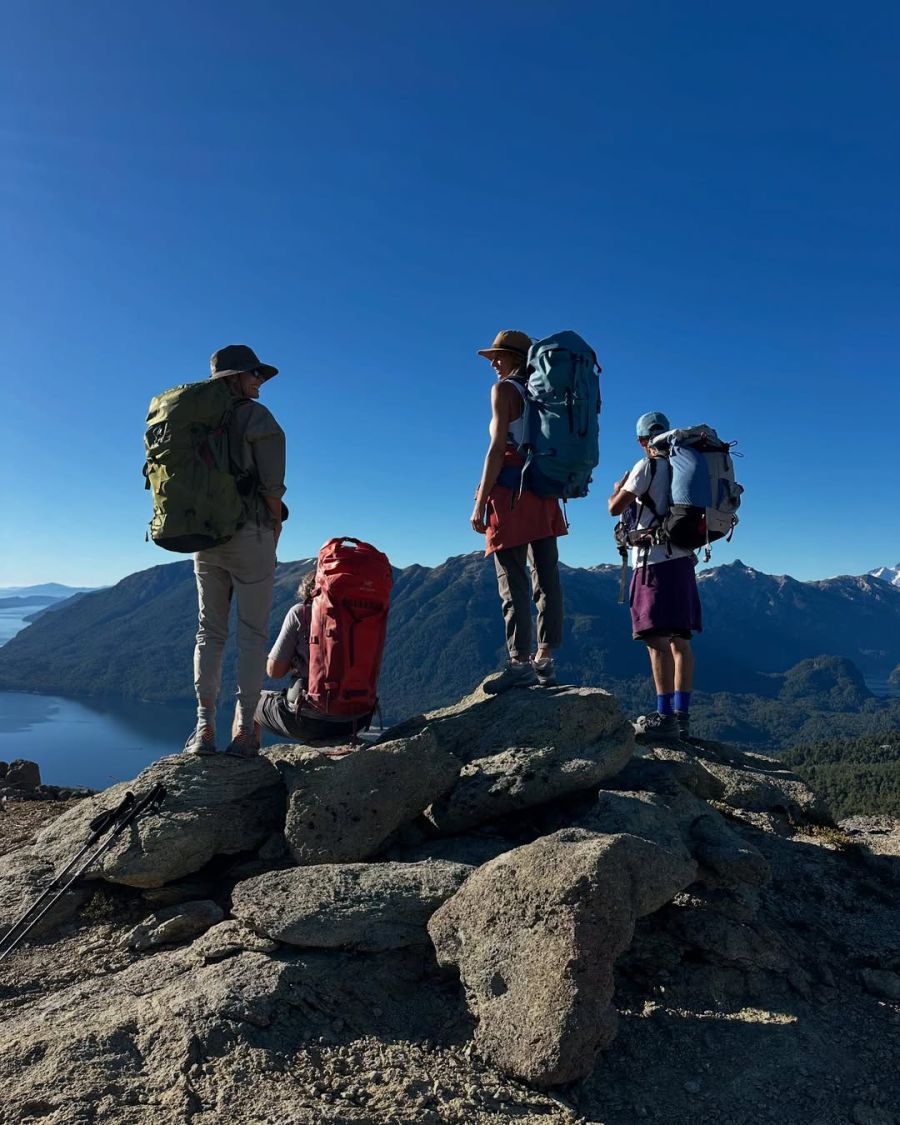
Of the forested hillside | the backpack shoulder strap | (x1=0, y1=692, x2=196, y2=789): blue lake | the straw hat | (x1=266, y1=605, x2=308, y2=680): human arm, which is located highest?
the straw hat

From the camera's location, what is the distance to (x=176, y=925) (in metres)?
5.06

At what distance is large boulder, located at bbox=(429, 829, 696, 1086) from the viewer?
364cm

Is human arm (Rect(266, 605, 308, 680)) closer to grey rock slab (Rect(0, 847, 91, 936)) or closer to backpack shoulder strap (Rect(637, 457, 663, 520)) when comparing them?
grey rock slab (Rect(0, 847, 91, 936))

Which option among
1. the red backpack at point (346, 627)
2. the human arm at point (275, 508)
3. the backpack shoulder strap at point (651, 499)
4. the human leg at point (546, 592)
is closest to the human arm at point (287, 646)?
the red backpack at point (346, 627)

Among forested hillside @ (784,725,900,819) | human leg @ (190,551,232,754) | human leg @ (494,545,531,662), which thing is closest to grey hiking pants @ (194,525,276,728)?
human leg @ (190,551,232,754)

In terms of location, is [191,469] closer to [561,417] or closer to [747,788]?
[561,417]

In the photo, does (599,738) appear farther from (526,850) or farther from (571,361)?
(571,361)

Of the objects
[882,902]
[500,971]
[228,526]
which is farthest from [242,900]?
[882,902]

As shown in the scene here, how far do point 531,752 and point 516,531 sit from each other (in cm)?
233

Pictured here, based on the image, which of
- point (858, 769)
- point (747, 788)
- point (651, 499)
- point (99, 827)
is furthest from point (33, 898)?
point (858, 769)

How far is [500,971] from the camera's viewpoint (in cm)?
397

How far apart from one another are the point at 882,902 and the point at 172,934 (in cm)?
A: 606

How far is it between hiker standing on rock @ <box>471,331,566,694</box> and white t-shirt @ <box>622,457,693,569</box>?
121cm

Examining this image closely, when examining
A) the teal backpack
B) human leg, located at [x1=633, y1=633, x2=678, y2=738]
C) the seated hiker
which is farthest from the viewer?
human leg, located at [x1=633, y1=633, x2=678, y2=738]
